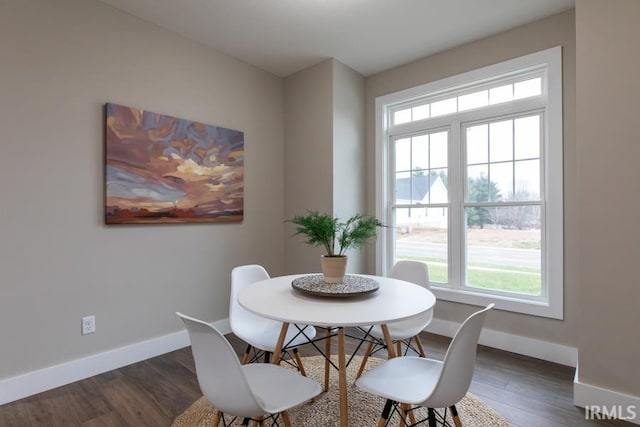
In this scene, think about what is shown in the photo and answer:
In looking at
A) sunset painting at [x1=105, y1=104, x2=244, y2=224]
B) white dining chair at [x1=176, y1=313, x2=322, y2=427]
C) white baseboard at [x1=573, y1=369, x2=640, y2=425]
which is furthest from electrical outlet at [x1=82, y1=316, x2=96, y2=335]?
white baseboard at [x1=573, y1=369, x2=640, y2=425]

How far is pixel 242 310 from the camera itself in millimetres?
2174

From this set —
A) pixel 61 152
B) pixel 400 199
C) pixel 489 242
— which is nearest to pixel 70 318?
pixel 61 152

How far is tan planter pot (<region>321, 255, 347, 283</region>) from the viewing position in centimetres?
192

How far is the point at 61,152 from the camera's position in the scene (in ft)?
7.66

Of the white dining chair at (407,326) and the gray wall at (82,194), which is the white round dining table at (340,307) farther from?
the gray wall at (82,194)

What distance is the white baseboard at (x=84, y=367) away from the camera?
213cm

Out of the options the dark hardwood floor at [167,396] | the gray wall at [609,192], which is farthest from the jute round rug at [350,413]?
the gray wall at [609,192]

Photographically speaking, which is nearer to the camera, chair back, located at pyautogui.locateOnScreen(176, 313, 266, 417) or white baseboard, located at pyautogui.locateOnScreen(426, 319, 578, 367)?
chair back, located at pyautogui.locateOnScreen(176, 313, 266, 417)

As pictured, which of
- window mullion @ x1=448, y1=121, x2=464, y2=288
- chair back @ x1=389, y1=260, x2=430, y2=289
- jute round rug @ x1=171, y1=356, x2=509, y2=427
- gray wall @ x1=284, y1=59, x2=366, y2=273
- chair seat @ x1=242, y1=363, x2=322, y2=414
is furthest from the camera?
gray wall @ x1=284, y1=59, x2=366, y2=273

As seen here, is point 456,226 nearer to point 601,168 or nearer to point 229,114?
point 601,168

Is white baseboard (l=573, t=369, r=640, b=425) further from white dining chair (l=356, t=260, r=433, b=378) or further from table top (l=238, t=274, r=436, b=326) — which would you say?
table top (l=238, t=274, r=436, b=326)

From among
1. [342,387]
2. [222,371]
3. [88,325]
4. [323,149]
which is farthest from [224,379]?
[323,149]

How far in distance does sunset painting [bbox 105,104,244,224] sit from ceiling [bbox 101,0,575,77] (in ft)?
2.56

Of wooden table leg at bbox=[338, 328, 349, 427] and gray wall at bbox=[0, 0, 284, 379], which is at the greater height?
gray wall at bbox=[0, 0, 284, 379]
